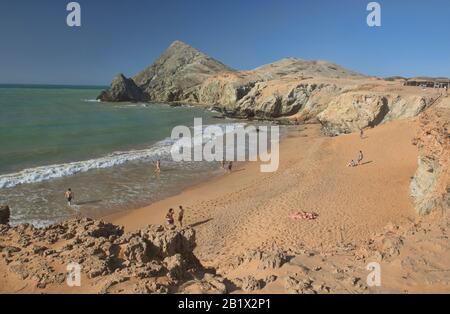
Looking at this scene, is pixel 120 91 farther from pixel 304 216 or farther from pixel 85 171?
pixel 304 216

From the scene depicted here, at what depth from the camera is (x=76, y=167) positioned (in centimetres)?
2303

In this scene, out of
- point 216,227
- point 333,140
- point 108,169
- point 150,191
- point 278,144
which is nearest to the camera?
point 216,227

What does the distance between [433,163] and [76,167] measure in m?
19.3

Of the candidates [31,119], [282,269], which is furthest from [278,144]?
[31,119]

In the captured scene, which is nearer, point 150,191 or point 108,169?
point 150,191

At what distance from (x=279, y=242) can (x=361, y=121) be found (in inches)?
901

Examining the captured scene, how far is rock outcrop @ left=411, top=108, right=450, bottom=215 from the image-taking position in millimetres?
10641

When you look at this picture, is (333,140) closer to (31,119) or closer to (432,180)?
(432,180)

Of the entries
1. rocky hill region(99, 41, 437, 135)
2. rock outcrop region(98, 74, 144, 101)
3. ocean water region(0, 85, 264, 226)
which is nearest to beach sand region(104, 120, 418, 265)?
ocean water region(0, 85, 264, 226)

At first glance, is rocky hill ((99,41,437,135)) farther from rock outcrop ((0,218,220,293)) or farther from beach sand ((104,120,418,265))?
rock outcrop ((0,218,220,293))

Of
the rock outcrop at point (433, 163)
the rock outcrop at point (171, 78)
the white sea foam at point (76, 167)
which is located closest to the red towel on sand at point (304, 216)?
the rock outcrop at point (433, 163)

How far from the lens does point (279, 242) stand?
12.2 meters

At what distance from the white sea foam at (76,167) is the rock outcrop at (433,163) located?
17.9m

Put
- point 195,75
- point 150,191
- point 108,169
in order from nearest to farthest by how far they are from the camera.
A: 1. point 150,191
2. point 108,169
3. point 195,75
